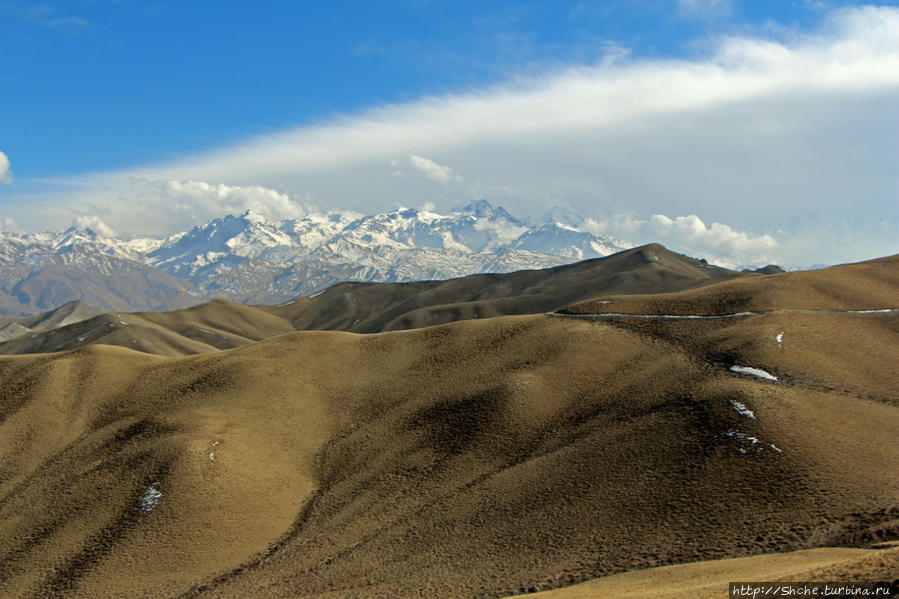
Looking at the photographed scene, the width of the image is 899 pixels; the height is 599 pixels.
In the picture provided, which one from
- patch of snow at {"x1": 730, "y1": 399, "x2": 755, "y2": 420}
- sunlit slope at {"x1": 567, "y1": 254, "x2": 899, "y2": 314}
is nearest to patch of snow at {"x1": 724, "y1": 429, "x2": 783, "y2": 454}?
patch of snow at {"x1": 730, "y1": 399, "x2": 755, "y2": 420}

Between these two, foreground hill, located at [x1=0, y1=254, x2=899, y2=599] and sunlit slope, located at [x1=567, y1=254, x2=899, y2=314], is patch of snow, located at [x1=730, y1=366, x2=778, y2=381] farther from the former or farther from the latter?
sunlit slope, located at [x1=567, y1=254, x2=899, y2=314]

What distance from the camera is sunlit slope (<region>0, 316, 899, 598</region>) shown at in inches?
1545

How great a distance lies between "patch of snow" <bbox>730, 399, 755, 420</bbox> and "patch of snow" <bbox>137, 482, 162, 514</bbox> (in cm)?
5017

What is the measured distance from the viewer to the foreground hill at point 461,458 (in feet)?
129

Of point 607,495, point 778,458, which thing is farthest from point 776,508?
point 607,495

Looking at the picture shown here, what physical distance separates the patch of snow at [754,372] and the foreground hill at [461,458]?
0.43 metres

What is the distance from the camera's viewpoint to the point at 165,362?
81.4m

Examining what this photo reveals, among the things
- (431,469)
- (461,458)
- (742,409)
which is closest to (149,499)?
(431,469)

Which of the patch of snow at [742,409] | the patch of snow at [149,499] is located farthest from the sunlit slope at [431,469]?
the patch of snow at [742,409]

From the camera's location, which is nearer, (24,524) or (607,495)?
(607,495)

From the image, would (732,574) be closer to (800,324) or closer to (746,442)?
(746,442)

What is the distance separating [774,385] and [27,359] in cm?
9382

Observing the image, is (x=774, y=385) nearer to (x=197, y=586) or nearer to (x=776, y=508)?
(x=776, y=508)

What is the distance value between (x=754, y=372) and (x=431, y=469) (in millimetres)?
32229
